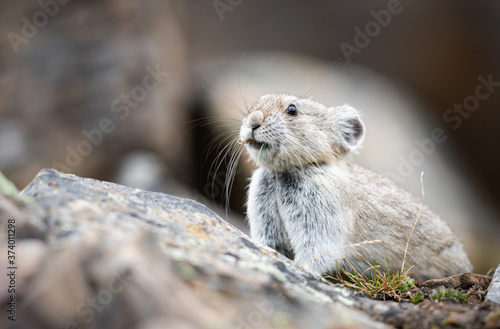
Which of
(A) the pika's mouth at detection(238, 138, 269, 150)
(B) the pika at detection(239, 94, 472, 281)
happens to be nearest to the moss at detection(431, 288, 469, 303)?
(B) the pika at detection(239, 94, 472, 281)

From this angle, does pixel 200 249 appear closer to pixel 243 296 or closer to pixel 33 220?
pixel 243 296

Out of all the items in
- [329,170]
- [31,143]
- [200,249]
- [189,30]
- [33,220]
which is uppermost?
[189,30]

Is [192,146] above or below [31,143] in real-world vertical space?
above

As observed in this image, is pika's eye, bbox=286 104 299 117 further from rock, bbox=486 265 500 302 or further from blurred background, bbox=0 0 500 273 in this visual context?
blurred background, bbox=0 0 500 273

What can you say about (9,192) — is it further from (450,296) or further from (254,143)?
(450,296)

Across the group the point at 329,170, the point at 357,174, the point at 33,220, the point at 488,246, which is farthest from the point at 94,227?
the point at 488,246

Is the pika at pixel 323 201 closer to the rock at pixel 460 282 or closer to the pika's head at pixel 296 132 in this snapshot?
the pika's head at pixel 296 132
